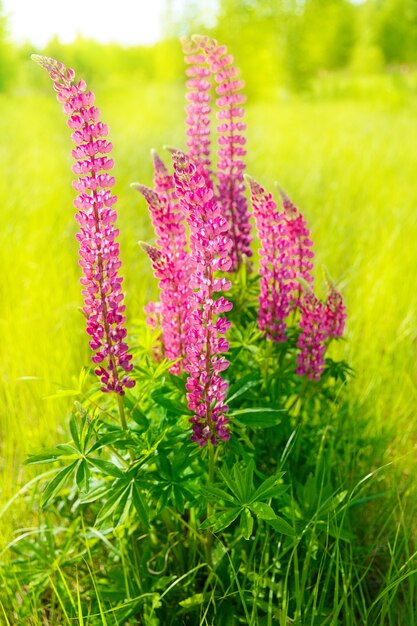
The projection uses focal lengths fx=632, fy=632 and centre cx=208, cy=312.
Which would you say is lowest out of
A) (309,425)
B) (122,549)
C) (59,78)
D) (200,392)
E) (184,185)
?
(122,549)

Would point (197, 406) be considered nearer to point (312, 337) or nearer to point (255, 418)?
point (255, 418)

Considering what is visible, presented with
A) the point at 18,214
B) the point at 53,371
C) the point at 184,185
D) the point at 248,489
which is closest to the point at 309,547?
the point at 248,489

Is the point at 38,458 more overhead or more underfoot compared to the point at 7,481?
more overhead

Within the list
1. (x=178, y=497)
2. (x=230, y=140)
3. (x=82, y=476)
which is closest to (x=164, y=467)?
(x=178, y=497)

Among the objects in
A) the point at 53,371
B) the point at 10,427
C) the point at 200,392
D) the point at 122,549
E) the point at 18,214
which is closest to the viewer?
the point at 200,392

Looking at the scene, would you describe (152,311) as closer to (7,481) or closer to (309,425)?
(309,425)

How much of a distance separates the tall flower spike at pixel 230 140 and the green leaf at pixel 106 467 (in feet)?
2.11

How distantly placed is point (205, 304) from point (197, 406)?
0.75ft

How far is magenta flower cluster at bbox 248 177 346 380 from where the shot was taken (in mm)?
1560

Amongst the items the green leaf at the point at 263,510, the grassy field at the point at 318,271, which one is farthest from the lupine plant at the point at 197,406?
the grassy field at the point at 318,271

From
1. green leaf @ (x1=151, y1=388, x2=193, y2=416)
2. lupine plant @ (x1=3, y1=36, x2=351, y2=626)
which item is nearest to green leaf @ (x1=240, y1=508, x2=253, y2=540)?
lupine plant @ (x1=3, y1=36, x2=351, y2=626)

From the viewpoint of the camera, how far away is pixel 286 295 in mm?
1613

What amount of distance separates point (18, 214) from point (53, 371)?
1.97 meters

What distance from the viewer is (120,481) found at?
4.42 ft
